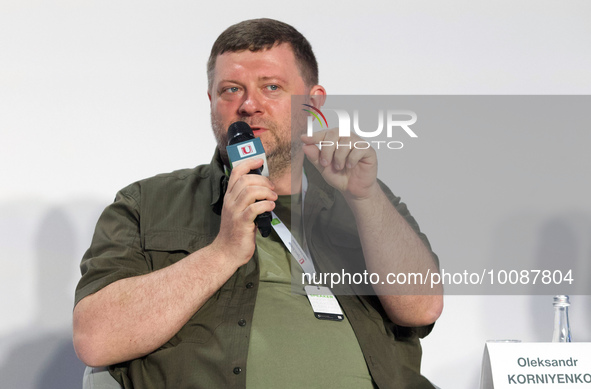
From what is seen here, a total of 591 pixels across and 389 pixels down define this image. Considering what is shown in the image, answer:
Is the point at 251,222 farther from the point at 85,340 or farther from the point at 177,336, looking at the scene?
the point at 85,340

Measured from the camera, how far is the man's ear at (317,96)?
196 centimetres

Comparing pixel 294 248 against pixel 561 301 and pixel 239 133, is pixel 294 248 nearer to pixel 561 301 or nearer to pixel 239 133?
pixel 239 133

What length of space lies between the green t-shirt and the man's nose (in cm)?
38

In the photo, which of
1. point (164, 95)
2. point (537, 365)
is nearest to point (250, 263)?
point (537, 365)

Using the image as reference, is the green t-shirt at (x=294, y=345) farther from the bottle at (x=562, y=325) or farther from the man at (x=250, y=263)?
the bottle at (x=562, y=325)

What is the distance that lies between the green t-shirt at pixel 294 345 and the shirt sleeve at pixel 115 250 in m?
0.31

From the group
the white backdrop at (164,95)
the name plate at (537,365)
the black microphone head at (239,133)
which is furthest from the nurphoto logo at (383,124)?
the name plate at (537,365)

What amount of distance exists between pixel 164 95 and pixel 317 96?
72cm

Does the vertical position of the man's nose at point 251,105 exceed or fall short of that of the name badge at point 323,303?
it exceeds it

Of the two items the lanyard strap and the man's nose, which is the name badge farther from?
the man's nose

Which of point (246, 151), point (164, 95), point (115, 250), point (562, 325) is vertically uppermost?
point (164, 95)

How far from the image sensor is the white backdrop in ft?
7.57

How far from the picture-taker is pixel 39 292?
231 cm

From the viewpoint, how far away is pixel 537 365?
144cm
